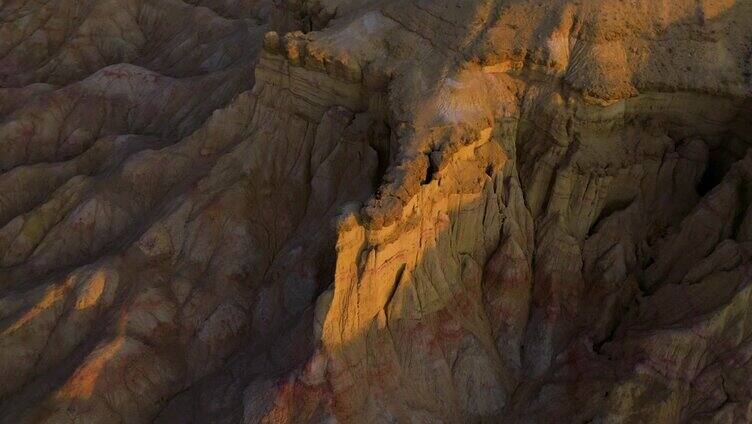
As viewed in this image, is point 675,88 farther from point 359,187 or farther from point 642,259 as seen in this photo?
point 359,187

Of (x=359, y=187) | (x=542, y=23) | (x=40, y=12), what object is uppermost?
(x=542, y=23)

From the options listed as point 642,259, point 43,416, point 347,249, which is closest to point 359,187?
point 347,249

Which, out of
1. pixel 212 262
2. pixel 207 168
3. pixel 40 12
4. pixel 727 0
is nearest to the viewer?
pixel 727 0

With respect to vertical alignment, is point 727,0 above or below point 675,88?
above

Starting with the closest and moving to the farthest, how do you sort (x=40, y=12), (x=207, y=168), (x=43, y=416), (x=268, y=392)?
(x=268, y=392) < (x=43, y=416) < (x=207, y=168) < (x=40, y=12)

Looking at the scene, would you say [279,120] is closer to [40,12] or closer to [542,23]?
[542,23]

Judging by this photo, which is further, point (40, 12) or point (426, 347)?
point (40, 12)
